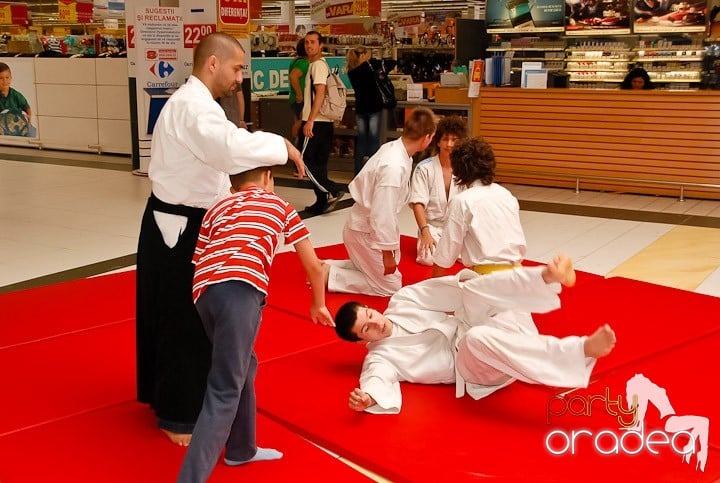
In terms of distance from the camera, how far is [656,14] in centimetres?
1021

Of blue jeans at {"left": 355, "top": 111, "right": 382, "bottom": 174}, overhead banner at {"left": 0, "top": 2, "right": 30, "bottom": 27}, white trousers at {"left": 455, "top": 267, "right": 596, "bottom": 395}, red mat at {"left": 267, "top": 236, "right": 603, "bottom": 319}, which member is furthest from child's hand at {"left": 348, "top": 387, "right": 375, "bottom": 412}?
overhead banner at {"left": 0, "top": 2, "right": 30, "bottom": 27}

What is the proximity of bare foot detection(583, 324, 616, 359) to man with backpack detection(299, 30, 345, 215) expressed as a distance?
4.99 m

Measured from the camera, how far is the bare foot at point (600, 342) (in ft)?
9.69

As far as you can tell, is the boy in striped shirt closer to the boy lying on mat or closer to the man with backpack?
the boy lying on mat

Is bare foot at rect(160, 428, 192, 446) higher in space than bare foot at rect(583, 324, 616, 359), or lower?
lower

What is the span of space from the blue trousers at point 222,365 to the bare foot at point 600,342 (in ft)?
3.94

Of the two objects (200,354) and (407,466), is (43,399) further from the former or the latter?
(407,466)

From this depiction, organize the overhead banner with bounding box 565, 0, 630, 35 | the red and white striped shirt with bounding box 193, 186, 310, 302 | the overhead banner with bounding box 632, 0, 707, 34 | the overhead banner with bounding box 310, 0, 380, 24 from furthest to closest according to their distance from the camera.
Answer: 1. the overhead banner with bounding box 310, 0, 380, 24
2. the overhead banner with bounding box 565, 0, 630, 35
3. the overhead banner with bounding box 632, 0, 707, 34
4. the red and white striped shirt with bounding box 193, 186, 310, 302

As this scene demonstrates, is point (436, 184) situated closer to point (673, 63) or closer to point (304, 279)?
point (304, 279)

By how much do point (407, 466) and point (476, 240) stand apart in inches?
48.3

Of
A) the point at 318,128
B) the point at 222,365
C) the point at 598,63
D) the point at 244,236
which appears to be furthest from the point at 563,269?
the point at 598,63

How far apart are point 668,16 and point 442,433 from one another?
334 inches

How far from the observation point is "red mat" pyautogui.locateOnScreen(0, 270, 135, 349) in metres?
4.37

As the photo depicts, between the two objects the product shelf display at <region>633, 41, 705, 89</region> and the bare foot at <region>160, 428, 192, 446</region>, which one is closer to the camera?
the bare foot at <region>160, 428, 192, 446</region>
